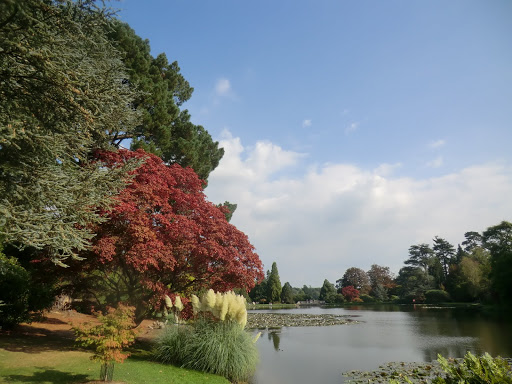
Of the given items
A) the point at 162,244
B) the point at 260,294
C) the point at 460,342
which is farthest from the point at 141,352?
the point at 260,294

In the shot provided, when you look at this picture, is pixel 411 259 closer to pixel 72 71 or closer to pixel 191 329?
pixel 191 329

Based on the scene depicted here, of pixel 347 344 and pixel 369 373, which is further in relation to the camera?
pixel 347 344

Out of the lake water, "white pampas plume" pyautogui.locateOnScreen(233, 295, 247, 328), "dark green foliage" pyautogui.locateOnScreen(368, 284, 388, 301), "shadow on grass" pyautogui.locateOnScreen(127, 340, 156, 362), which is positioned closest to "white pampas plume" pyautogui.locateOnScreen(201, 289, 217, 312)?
"white pampas plume" pyautogui.locateOnScreen(233, 295, 247, 328)

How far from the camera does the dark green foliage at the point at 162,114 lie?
1222cm

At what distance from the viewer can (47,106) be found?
5.13m

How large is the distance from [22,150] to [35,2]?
2.13m

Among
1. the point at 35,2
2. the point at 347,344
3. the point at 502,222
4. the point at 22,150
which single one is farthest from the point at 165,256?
the point at 502,222

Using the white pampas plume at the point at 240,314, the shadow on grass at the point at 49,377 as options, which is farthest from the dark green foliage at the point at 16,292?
the white pampas plume at the point at 240,314

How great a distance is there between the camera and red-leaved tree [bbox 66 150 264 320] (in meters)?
7.46

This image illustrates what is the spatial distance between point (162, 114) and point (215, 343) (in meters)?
9.07

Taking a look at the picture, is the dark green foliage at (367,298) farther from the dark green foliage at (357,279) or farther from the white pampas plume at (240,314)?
the white pampas plume at (240,314)

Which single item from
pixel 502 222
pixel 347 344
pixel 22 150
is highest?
pixel 502 222

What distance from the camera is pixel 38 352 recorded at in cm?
710

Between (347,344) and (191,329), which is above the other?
(191,329)
